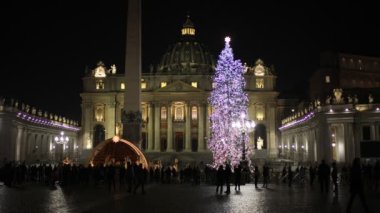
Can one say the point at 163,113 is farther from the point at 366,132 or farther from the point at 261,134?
the point at 366,132

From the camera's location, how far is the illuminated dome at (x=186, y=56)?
108044 millimetres

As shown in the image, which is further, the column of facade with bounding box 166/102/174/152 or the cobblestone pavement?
the column of facade with bounding box 166/102/174/152

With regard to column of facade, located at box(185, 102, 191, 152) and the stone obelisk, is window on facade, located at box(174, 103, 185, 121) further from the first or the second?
the stone obelisk

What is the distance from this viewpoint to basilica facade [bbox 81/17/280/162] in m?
90.6

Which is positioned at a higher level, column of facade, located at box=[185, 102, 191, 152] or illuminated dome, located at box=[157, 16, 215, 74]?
illuminated dome, located at box=[157, 16, 215, 74]

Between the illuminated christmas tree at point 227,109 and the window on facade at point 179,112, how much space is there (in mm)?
56630

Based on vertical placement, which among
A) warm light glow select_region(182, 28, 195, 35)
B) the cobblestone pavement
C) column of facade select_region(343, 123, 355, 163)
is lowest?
the cobblestone pavement

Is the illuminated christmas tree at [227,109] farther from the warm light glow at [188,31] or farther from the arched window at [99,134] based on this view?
the warm light glow at [188,31]

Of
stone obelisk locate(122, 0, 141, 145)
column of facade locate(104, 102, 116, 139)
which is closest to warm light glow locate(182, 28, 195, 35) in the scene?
column of facade locate(104, 102, 116, 139)

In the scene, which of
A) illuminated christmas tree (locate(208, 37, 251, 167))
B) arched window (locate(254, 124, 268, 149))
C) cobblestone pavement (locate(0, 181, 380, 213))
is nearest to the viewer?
cobblestone pavement (locate(0, 181, 380, 213))

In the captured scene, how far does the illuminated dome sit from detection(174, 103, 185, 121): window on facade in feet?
45.5

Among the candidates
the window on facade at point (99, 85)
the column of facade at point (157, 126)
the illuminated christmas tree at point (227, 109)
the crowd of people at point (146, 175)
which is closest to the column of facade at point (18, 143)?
the crowd of people at point (146, 175)

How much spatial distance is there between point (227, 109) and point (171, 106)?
57.3 meters

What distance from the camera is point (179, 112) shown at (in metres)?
92.7
